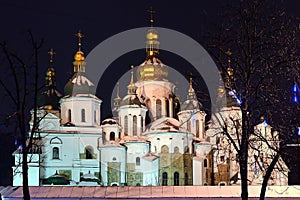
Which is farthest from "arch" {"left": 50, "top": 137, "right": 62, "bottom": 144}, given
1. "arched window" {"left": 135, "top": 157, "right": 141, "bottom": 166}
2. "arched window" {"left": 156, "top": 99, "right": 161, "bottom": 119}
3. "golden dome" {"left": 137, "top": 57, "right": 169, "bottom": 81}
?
"golden dome" {"left": 137, "top": 57, "right": 169, "bottom": 81}

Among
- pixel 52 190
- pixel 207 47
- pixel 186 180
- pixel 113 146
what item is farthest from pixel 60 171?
pixel 207 47

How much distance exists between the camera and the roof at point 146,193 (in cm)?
1833

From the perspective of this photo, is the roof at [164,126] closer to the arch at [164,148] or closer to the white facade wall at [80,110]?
the arch at [164,148]

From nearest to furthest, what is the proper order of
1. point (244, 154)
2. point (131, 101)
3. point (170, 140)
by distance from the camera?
1. point (244, 154)
2. point (170, 140)
3. point (131, 101)

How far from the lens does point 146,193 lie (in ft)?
60.5

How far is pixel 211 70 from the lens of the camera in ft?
60.3

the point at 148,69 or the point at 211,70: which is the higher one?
the point at 148,69

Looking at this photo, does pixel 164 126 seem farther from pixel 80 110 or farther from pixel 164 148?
A: pixel 80 110

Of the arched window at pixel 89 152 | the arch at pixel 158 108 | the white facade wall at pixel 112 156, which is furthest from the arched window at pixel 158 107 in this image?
the arched window at pixel 89 152

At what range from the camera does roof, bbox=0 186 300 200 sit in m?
18.3

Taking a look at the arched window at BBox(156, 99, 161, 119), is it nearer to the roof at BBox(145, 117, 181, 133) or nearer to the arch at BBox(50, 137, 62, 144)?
the roof at BBox(145, 117, 181, 133)

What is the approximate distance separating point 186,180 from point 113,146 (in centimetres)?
592

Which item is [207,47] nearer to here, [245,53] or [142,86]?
[245,53]

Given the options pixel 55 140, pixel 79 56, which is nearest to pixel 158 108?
pixel 79 56
